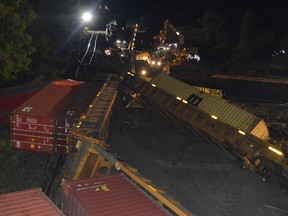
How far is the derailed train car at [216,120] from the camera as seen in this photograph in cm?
2062

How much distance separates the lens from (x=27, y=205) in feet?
39.9

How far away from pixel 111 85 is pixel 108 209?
Answer: 1755cm

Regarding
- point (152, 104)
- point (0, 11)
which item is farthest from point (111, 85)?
point (0, 11)

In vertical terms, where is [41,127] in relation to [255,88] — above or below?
above

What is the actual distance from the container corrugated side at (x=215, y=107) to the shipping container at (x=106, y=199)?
36.0 feet

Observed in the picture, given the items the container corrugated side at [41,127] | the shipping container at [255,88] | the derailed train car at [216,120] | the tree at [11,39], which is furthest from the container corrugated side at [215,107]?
the shipping container at [255,88]

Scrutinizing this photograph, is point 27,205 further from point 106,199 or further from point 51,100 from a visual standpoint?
point 51,100

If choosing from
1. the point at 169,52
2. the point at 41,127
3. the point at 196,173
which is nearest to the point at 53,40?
the point at 169,52

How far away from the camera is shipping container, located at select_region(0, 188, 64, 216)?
11758mm

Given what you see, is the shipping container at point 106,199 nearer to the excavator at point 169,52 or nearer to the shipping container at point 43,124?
the shipping container at point 43,124

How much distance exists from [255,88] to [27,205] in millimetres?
34247

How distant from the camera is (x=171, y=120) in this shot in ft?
95.8

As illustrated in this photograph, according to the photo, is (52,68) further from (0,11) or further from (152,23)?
(152,23)

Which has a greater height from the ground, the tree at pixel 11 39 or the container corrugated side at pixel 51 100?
the tree at pixel 11 39
